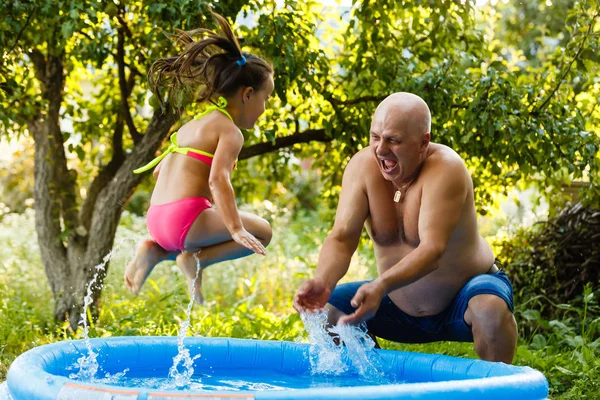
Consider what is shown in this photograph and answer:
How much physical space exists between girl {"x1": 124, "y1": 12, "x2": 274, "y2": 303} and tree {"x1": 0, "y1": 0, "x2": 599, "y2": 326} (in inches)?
12.9

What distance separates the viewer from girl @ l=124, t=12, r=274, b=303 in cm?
358

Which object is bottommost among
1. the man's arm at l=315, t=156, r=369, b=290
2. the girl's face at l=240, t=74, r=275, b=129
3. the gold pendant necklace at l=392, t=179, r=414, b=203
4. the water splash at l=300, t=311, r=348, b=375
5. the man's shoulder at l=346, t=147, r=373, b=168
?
the water splash at l=300, t=311, r=348, b=375

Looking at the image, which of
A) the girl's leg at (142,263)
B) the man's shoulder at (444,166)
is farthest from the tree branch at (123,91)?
the man's shoulder at (444,166)

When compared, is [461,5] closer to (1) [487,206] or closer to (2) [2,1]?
(1) [487,206]

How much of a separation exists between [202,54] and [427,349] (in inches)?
87.2

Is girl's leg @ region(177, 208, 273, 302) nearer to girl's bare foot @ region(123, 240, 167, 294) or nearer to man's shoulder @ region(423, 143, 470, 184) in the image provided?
girl's bare foot @ region(123, 240, 167, 294)

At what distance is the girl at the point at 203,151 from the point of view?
358cm

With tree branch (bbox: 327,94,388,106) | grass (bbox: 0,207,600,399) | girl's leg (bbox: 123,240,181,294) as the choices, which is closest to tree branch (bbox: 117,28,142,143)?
grass (bbox: 0,207,600,399)

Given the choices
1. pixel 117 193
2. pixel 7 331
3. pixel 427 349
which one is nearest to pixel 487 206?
pixel 427 349

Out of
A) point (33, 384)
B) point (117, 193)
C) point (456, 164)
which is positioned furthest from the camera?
point (117, 193)

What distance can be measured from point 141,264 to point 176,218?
1.10ft

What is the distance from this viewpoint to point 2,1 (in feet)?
13.6

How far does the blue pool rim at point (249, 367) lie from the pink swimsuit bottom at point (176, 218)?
478 mm

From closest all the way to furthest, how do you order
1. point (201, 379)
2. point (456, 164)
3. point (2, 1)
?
Result: point (456, 164)
point (201, 379)
point (2, 1)
